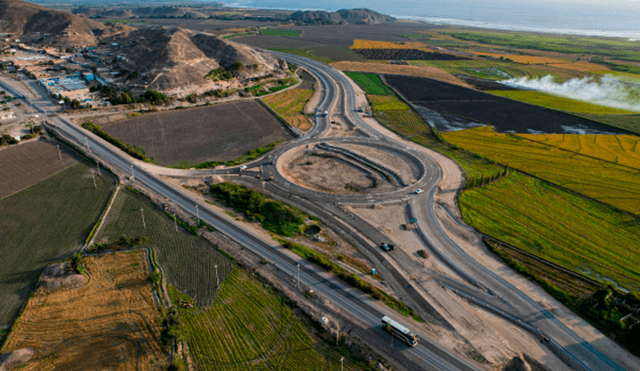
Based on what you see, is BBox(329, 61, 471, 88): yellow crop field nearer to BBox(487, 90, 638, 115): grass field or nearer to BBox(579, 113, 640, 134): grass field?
BBox(487, 90, 638, 115): grass field

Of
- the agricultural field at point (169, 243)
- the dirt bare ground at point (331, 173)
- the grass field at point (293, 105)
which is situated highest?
the grass field at point (293, 105)

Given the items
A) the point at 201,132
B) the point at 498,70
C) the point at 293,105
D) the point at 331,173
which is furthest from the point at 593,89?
the point at 201,132

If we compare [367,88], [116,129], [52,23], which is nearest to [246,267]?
[116,129]

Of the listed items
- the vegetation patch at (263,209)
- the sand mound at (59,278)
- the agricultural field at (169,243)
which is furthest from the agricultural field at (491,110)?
the sand mound at (59,278)

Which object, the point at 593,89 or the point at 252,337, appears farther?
the point at 593,89

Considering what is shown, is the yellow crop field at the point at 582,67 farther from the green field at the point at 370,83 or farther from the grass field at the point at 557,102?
the green field at the point at 370,83

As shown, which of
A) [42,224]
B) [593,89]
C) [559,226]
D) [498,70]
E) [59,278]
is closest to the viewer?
[59,278]

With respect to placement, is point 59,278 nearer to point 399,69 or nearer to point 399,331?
point 399,331
